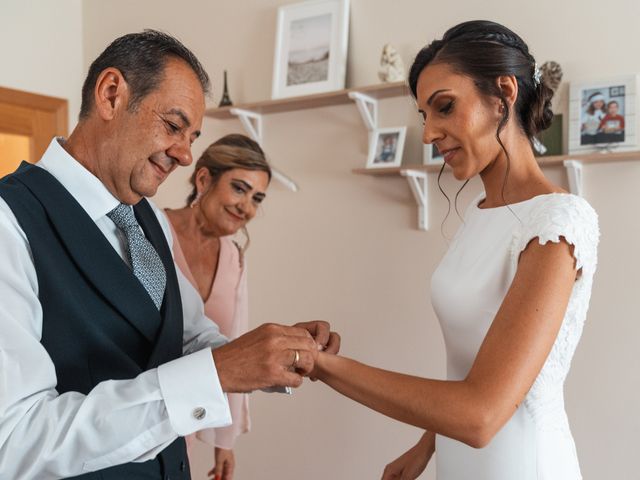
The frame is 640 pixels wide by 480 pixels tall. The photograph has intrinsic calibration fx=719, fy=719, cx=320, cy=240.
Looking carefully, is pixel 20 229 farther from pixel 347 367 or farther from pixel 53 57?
pixel 53 57

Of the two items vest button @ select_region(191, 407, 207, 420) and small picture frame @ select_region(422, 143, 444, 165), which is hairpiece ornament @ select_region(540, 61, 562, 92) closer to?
small picture frame @ select_region(422, 143, 444, 165)

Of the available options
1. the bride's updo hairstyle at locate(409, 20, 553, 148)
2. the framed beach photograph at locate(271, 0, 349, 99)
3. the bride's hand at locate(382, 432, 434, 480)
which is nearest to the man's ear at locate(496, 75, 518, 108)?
the bride's updo hairstyle at locate(409, 20, 553, 148)

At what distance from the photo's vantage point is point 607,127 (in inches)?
92.4

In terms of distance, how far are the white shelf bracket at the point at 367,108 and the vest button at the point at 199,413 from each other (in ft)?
6.25

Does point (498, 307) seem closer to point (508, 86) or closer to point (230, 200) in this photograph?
point (508, 86)

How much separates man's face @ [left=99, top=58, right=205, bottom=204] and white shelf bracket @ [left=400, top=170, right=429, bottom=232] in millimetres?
1433

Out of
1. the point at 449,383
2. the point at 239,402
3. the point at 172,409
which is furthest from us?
the point at 239,402

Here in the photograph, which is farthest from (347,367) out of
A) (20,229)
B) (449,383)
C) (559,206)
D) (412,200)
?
(412,200)

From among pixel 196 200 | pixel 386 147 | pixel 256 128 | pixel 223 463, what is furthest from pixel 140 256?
pixel 256 128

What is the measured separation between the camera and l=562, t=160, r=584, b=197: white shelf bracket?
7.74ft

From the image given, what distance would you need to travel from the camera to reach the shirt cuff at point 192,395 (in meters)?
1.07

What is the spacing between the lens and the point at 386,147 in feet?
9.19

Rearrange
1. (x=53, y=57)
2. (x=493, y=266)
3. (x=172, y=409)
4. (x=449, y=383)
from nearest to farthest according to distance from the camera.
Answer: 1. (x=172, y=409)
2. (x=449, y=383)
3. (x=493, y=266)
4. (x=53, y=57)

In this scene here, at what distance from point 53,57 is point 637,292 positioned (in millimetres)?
3066
